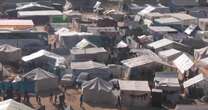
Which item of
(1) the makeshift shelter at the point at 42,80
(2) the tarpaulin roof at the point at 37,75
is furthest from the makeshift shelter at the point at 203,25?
(2) the tarpaulin roof at the point at 37,75

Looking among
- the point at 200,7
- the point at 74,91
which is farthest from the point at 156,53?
the point at 200,7

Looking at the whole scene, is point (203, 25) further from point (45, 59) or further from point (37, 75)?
point (37, 75)

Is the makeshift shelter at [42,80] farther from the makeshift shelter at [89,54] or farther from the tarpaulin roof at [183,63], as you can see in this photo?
the tarpaulin roof at [183,63]

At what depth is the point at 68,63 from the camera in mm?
22594

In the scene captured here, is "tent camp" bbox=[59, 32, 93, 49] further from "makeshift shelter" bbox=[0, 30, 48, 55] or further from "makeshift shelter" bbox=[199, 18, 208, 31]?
"makeshift shelter" bbox=[199, 18, 208, 31]

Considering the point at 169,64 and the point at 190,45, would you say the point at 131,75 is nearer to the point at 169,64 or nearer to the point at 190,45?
the point at 169,64

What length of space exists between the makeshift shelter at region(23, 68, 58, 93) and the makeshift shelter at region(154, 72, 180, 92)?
4516 millimetres

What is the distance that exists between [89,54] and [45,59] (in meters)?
2.38

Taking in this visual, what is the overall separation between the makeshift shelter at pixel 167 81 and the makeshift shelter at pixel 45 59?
4.94 meters

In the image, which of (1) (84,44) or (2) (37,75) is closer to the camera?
(2) (37,75)

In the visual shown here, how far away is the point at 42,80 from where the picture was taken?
19.1 metres

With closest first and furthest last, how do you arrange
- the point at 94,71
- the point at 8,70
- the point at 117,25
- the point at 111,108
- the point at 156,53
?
1. the point at 111,108
2. the point at 94,71
3. the point at 8,70
4. the point at 156,53
5. the point at 117,25

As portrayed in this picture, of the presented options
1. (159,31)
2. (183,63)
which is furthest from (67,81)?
(159,31)

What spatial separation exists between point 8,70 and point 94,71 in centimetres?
461
